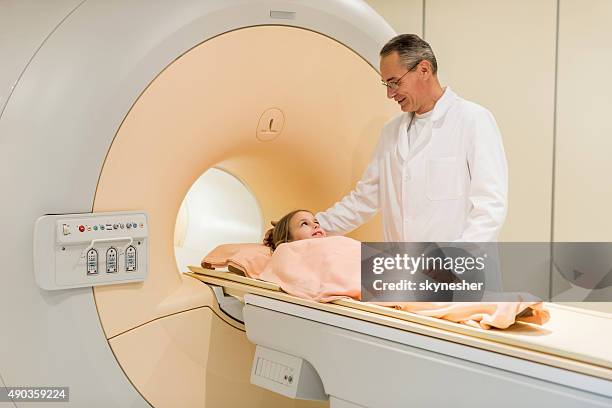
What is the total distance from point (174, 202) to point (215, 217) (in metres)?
0.77

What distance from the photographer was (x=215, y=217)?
3020 mm

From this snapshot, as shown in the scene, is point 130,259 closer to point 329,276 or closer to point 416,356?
point 329,276

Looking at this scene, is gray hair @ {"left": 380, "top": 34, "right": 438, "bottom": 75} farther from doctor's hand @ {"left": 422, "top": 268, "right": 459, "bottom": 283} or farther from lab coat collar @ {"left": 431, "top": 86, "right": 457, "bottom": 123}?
doctor's hand @ {"left": 422, "top": 268, "right": 459, "bottom": 283}

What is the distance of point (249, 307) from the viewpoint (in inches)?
82.6

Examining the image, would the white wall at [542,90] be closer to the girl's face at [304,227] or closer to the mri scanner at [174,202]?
the mri scanner at [174,202]

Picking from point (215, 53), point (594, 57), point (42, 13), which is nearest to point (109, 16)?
point (42, 13)

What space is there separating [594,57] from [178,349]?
2.22m

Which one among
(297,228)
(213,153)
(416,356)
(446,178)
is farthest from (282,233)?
(416,356)

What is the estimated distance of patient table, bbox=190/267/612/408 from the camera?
1458 millimetres

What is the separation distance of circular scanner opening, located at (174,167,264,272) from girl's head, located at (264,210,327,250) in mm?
434

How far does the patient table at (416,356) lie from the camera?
4.78 feet

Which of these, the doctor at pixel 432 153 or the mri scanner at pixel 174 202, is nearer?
the mri scanner at pixel 174 202

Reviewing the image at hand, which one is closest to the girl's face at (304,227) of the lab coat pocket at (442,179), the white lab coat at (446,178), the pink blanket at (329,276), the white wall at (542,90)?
the pink blanket at (329,276)

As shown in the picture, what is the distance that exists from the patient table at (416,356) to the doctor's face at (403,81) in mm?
674
